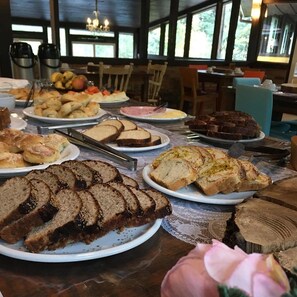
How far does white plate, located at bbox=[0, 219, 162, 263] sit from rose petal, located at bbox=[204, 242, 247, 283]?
276 millimetres

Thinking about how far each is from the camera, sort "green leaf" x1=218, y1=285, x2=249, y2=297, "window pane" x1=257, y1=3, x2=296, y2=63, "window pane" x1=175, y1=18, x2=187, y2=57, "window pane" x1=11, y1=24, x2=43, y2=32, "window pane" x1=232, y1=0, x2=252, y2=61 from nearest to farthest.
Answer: "green leaf" x1=218, y1=285, x2=249, y2=297, "window pane" x1=257, y1=3, x2=296, y2=63, "window pane" x1=232, y1=0, x2=252, y2=61, "window pane" x1=175, y1=18, x2=187, y2=57, "window pane" x1=11, y1=24, x2=43, y2=32

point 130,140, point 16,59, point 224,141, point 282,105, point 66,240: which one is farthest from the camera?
point 282,105

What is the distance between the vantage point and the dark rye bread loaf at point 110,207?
59cm

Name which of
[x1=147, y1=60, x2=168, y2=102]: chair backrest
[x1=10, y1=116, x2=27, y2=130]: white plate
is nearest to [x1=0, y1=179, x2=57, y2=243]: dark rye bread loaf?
[x1=10, y1=116, x2=27, y2=130]: white plate

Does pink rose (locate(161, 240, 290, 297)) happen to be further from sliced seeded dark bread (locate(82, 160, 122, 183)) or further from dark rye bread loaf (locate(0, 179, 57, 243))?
sliced seeded dark bread (locate(82, 160, 122, 183))

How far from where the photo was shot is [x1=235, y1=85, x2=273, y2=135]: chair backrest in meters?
2.50

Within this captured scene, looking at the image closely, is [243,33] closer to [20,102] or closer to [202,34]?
[202,34]

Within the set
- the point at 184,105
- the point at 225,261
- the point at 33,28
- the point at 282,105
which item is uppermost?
the point at 33,28

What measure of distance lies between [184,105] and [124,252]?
224 inches

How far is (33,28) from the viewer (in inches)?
404

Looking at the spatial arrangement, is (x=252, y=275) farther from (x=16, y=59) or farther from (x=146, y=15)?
(x=146, y=15)

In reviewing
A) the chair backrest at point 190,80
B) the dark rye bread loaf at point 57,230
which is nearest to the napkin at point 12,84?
the dark rye bread loaf at point 57,230

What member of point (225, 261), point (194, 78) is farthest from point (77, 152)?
point (194, 78)

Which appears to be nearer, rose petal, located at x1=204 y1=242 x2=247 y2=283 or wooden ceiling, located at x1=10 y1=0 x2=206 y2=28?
rose petal, located at x1=204 y1=242 x2=247 y2=283
